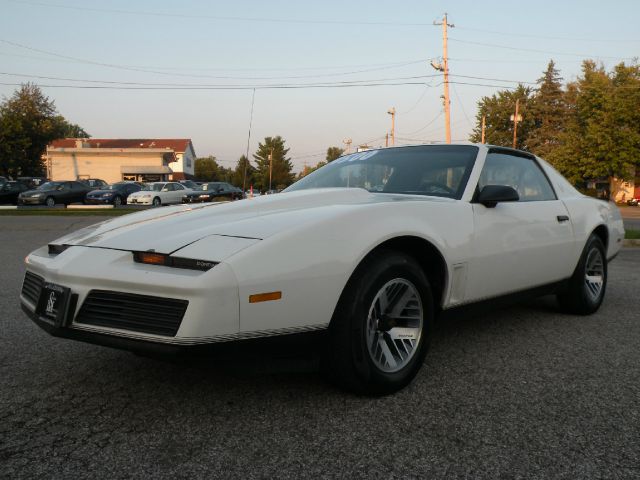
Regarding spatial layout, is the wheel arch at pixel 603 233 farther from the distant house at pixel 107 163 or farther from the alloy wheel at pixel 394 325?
the distant house at pixel 107 163

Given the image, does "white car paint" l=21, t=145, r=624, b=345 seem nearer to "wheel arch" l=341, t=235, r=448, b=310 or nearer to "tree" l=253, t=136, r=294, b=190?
"wheel arch" l=341, t=235, r=448, b=310

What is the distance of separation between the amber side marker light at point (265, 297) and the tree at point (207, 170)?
88460 millimetres

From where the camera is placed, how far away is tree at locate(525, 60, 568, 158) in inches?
2312

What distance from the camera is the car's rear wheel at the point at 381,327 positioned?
2.39 meters

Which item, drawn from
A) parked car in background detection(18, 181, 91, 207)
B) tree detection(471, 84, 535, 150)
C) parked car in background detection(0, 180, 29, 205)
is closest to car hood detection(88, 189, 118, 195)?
parked car in background detection(18, 181, 91, 207)

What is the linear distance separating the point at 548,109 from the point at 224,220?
2562 inches

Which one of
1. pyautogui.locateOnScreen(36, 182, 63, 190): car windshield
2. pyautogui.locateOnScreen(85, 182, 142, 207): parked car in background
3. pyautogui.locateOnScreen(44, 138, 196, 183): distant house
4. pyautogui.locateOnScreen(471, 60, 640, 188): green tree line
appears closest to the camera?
pyautogui.locateOnScreen(36, 182, 63, 190): car windshield

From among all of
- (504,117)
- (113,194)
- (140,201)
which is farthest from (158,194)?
(504,117)

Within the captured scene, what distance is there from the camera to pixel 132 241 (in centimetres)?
241

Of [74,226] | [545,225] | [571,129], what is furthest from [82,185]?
[571,129]

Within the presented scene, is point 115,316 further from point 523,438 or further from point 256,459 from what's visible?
point 523,438

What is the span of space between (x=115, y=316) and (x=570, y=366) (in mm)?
2499

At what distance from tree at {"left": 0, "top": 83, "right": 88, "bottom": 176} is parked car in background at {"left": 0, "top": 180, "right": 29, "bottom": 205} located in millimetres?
19204

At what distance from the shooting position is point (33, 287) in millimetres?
2596
